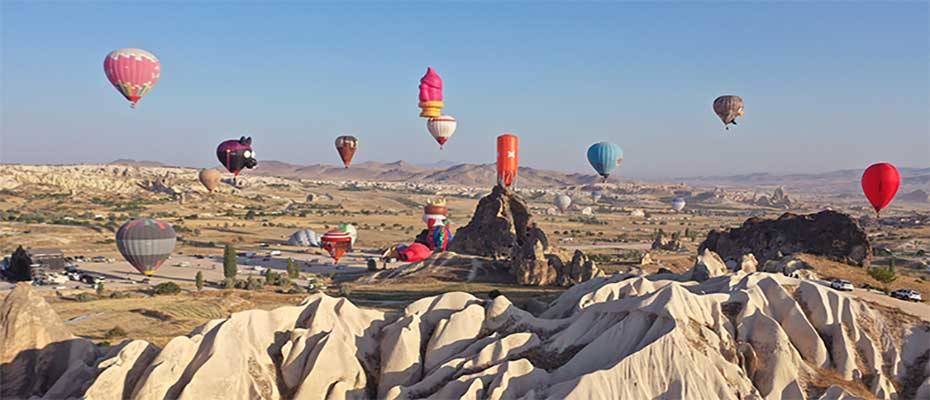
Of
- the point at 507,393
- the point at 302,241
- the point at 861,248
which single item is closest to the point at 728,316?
the point at 507,393

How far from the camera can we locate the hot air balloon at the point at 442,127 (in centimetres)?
8919

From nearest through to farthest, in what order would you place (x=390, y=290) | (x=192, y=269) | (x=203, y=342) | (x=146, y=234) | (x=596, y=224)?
(x=203, y=342), (x=146, y=234), (x=390, y=290), (x=192, y=269), (x=596, y=224)

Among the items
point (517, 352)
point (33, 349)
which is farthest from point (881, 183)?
point (33, 349)

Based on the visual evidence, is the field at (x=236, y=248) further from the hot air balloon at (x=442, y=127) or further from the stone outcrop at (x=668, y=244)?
the hot air balloon at (x=442, y=127)

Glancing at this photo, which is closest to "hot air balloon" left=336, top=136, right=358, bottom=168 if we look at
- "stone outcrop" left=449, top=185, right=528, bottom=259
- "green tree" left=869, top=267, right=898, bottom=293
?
"stone outcrop" left=449, top=185, right=528, bottom=259

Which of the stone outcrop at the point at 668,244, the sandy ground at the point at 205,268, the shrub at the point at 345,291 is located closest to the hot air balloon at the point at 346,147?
the sandy ground at the point at 205,268

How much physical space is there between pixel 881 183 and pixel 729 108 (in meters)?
26.2

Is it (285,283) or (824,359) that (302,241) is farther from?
(824,359)

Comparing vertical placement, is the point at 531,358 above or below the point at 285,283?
above

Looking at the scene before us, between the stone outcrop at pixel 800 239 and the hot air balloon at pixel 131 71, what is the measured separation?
200 feet

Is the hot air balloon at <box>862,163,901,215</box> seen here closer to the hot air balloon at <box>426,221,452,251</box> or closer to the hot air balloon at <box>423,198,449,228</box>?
the hot air balloon at <box>426,221,452,251</box>

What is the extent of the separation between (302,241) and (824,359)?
94.8 meters

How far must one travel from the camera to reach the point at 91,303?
186 feet

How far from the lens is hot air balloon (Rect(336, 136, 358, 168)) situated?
106 meters
